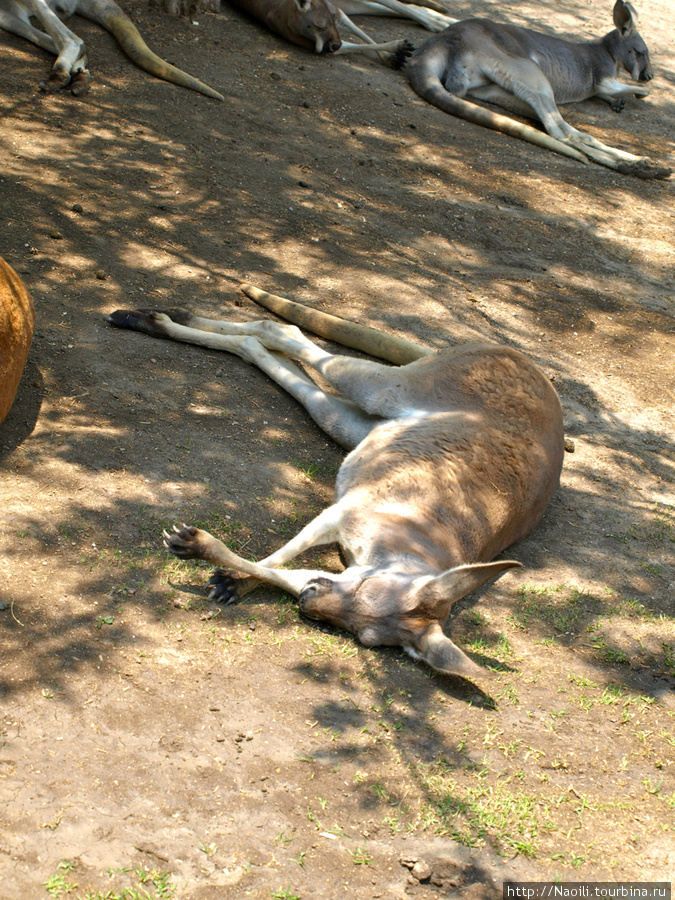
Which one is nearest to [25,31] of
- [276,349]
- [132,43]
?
[132,43]

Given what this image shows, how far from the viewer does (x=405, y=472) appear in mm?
3893

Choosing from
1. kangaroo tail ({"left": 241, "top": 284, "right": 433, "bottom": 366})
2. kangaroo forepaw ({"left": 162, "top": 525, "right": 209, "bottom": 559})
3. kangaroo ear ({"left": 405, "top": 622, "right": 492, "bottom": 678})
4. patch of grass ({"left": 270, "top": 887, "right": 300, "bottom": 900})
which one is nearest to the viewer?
patch of grass ({"left": 270, "top": 887, "right": 300, "bottom": 900})

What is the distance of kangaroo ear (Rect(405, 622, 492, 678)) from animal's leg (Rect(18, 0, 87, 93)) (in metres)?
5.42

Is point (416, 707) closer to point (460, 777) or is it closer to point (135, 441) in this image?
point (460, 777)

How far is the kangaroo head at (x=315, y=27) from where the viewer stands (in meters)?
8.48

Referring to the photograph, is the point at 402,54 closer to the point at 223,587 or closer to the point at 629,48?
the point at 629,48

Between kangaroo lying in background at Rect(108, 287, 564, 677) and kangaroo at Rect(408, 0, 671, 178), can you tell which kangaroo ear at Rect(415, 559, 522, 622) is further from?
kangaroo at Rect(408, 0, 671, 178)

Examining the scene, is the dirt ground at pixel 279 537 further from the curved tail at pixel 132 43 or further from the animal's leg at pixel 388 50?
the animal's leg at pixel 388 50

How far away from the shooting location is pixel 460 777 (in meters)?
2.92

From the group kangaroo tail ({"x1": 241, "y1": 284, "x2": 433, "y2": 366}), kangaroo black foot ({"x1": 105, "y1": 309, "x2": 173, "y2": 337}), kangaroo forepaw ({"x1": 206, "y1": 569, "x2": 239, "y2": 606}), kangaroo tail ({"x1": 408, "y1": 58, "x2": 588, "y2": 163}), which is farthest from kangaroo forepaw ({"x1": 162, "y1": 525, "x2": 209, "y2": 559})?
kangaroo tail ({"x1": 408, "y1": 58, "x2": 588, "y2": 163})

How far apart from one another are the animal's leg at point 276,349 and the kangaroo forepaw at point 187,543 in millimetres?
1309

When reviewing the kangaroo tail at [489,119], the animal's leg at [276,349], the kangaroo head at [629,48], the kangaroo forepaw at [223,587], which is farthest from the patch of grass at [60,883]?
the kangaroo head at [629,48]

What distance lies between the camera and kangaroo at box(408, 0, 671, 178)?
8570 millimetres

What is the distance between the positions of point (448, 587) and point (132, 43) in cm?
625
